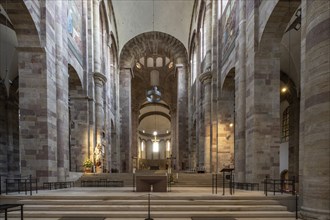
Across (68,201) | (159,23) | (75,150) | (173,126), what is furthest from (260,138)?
(173,126)

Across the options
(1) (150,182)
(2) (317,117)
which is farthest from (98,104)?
(2) (317,117)

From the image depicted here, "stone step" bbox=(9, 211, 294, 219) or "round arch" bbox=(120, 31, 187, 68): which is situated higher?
"round arch" bbox=(120, 31, 187, 68)

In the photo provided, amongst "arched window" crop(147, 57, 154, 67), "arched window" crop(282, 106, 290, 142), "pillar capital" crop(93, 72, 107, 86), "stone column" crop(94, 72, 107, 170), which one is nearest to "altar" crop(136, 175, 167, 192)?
"stone column" crop(94, 72, 107, 170)

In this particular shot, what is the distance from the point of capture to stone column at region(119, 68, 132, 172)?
3653 cm

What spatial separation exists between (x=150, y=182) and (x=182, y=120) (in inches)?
1009

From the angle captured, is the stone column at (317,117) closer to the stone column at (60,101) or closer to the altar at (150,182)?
the altar at (150,182)

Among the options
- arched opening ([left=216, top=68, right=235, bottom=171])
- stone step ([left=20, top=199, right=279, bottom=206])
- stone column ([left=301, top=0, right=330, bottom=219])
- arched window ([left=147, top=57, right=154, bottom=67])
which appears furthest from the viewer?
arched window ([left=147, top=57, right=154, bottom=67])

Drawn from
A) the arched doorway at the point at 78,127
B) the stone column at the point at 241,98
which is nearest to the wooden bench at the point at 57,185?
the arched doorway at the point at 78,127

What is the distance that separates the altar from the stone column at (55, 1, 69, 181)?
441 cm

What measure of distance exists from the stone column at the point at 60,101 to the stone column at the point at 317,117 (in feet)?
35.6

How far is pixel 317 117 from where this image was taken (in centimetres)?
732

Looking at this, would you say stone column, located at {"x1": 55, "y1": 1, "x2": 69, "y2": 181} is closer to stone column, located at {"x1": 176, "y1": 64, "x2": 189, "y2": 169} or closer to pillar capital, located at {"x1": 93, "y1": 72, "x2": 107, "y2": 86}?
pillar capital, located at {"x1": 93, "y1": 72, "x2": 107, "y2": 86}

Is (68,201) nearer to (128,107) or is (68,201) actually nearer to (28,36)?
(28,36)

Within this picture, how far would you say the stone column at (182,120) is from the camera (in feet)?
122
